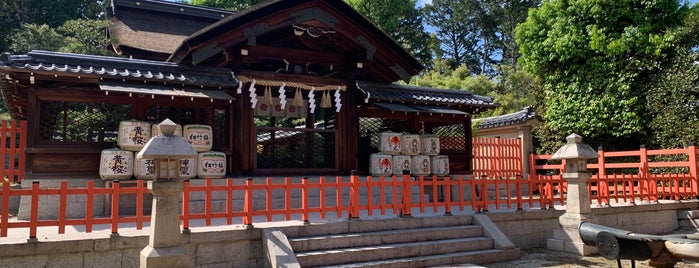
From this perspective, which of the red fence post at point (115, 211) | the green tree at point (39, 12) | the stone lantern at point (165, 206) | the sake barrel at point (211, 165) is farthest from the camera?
the green tree at point (39, 12)

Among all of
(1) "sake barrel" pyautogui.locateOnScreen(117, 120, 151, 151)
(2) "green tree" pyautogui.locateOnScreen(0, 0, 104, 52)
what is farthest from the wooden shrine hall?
(2) "green tree" pyautogui.locateOnScreen(0, 0, 104, 52)

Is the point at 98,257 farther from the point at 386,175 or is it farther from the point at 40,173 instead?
the point at 386,175

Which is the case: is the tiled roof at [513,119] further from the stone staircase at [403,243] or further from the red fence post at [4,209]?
the red fence post at [4,209]

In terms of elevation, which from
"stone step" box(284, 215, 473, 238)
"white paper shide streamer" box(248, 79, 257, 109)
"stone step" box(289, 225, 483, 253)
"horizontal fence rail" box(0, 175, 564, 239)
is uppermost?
"white paper shide streamer" box(248, 79, 257, 109)

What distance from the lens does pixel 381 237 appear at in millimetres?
8297

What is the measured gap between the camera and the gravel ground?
8547 millimetres

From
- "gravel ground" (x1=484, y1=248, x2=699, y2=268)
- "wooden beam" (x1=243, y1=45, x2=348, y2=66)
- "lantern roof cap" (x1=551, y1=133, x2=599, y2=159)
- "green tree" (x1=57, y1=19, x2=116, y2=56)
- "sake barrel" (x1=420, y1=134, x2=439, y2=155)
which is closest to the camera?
"gravel ground" (x1=484, y1=248, x2=699, y2=268)

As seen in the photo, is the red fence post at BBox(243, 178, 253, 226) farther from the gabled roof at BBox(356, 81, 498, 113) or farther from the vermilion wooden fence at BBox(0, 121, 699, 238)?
the gabled roof at BBox(356, 81, 498, 113)

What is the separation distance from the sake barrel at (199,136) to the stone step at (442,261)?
468 centimetres

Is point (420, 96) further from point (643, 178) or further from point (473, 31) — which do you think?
point (473, 31)

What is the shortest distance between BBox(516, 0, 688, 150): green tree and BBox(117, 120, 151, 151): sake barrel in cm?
1691

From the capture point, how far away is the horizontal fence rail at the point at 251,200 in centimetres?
648

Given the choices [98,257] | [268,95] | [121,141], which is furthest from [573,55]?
[98,257]

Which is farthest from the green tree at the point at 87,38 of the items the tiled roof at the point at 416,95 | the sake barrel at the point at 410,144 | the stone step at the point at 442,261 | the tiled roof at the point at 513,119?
the stone step at the point at 442,261
